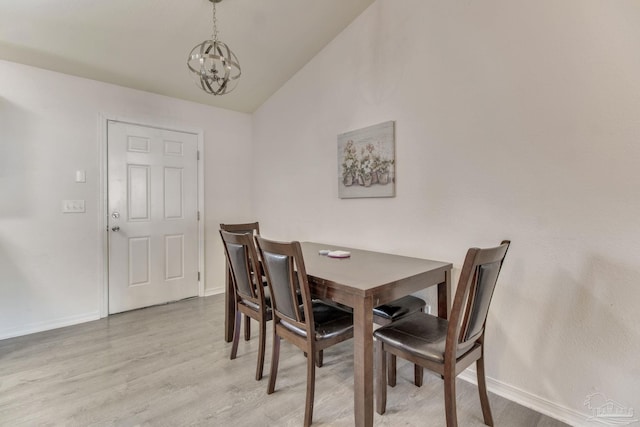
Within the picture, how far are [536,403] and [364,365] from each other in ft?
3.63

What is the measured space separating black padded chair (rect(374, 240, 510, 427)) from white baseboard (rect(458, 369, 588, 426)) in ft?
1.09

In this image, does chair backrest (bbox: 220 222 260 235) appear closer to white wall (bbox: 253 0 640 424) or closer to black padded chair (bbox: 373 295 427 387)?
white wall (bbox: 253 0 640 424)

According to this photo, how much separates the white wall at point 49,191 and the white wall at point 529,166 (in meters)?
2.57

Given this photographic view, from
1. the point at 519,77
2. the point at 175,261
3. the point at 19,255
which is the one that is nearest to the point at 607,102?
the point at 519,77

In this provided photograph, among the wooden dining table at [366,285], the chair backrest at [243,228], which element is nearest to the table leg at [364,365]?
the wooden dining table at [366,285]

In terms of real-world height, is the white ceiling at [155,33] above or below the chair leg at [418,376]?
above

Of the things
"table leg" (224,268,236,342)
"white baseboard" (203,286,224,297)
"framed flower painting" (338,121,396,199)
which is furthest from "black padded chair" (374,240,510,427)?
"white baseboard" (203,286,224,297)

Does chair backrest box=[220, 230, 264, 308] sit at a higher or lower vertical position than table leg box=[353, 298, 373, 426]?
higher

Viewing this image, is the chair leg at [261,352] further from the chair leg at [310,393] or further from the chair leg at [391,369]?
the chair leg at [391,369]

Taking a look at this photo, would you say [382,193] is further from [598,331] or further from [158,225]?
[158,225]

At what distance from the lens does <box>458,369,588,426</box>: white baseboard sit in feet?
4.93

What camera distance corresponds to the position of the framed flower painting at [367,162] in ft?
7.53

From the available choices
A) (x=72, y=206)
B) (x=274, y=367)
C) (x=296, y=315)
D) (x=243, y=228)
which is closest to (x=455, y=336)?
(x=296, y=315)

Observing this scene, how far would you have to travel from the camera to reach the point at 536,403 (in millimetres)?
1617
